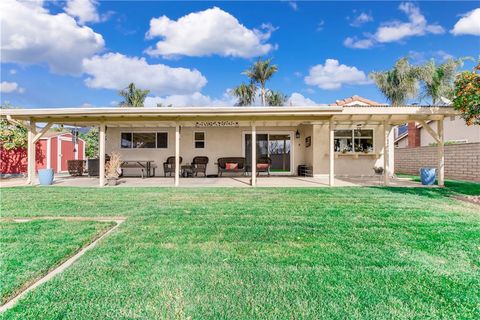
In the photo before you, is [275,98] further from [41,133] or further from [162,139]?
[41,133]

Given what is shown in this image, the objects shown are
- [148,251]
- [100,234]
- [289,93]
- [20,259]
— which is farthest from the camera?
[289,93]

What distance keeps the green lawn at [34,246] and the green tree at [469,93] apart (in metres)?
8.20

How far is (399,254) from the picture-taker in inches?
127

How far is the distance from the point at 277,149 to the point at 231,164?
109 inches

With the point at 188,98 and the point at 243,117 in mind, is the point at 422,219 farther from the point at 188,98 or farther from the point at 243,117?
the point at 188,98

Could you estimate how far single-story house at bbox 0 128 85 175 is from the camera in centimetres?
1320

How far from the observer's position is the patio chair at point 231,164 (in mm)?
12844

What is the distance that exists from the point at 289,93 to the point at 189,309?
26.0m

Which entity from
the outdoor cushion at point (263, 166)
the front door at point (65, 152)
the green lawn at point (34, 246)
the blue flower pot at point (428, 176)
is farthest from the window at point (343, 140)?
the front door at point (65, 152)

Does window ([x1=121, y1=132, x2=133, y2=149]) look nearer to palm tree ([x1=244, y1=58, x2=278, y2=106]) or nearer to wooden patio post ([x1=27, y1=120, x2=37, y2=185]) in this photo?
wooden patio post ([x1=27, y1=120, x2=37, y2=185])

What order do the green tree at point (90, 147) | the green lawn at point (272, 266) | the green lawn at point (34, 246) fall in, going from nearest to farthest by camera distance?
the green lawn at point (272, 266), the green lawn at point (34, 246), the green tree at point (90, 147)

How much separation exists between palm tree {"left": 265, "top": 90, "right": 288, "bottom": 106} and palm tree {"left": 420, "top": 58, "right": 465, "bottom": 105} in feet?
36.5

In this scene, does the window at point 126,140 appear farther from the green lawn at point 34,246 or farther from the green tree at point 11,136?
the green lawn at point 34,246

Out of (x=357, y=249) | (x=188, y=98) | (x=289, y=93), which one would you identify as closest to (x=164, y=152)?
(x=357, y=249)
